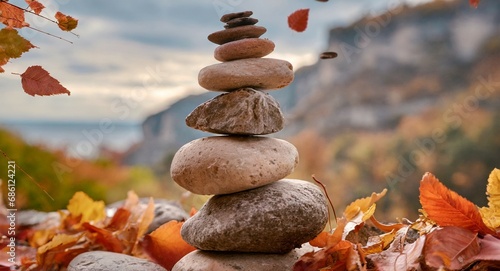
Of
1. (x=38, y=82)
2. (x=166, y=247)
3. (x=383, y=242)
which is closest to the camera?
(x=38, y=82)

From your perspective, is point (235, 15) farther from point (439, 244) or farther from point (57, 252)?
point (57, 252)

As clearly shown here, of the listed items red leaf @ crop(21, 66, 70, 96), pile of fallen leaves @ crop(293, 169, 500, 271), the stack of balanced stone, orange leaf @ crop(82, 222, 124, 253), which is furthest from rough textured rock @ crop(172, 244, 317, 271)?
red leaf @ crop(21, 66, 70, 96)

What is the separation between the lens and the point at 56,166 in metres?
4.95

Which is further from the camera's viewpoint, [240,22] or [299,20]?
[240,22]

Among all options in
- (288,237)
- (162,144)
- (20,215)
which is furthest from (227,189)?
(162,144)

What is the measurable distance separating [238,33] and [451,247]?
1.12 meters

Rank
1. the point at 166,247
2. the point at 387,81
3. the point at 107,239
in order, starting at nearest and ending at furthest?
1. the point at 166,247
2. the point at 107,239
3. the point at 387,81

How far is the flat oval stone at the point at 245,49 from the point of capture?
199cm

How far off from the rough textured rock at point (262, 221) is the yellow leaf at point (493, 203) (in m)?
0.59

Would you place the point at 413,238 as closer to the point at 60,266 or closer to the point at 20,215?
the point at 60,266

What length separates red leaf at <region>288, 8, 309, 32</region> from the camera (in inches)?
68.4

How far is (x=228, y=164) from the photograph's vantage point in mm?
1869

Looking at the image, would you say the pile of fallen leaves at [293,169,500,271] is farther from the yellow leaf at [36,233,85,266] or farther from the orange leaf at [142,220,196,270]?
the yellow leaf at [36,233,85,266]

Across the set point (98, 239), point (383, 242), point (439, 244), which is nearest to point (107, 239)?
point (98, 239)
